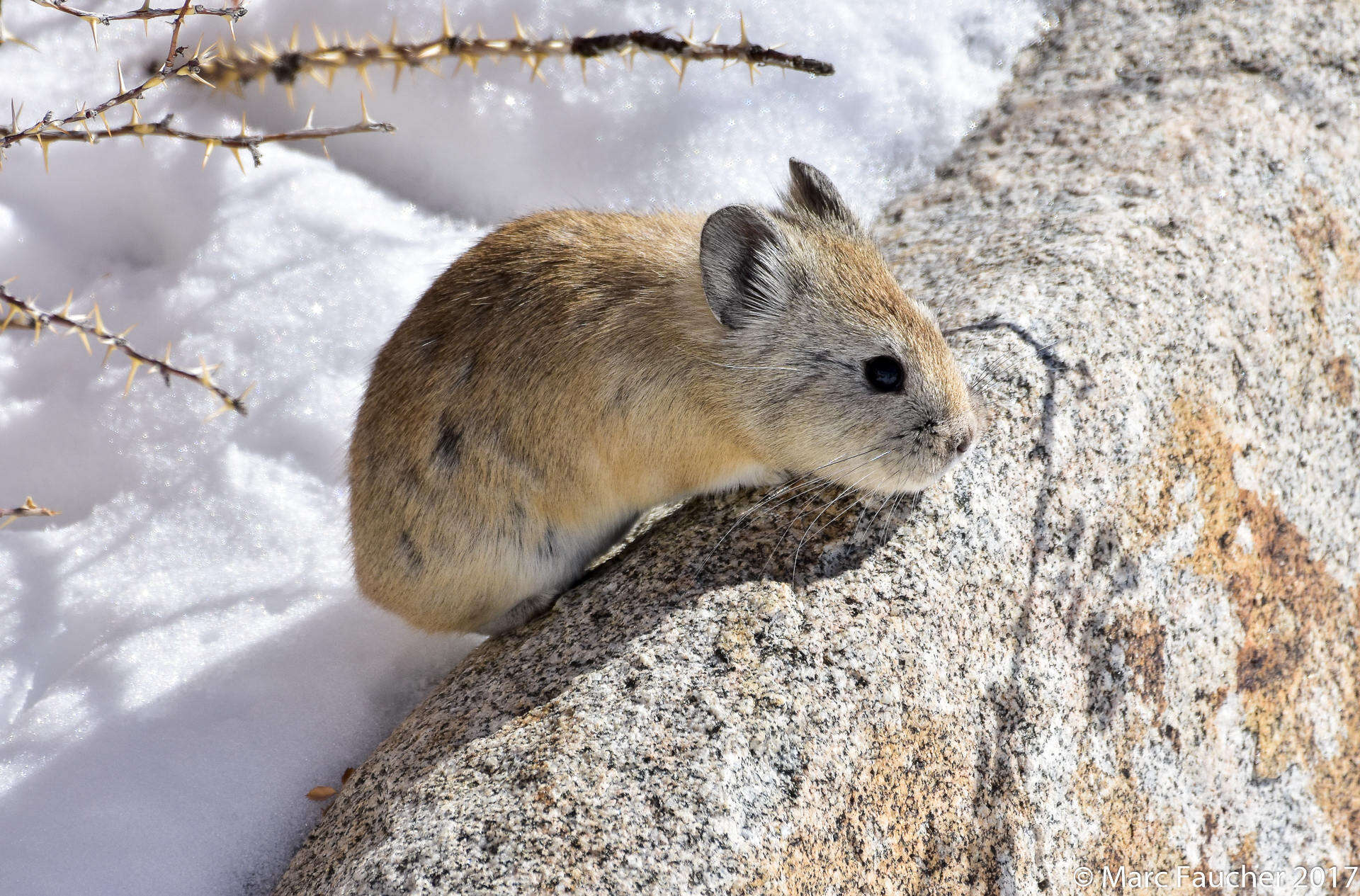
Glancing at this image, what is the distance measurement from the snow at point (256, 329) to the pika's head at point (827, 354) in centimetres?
218

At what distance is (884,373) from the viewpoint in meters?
4.45

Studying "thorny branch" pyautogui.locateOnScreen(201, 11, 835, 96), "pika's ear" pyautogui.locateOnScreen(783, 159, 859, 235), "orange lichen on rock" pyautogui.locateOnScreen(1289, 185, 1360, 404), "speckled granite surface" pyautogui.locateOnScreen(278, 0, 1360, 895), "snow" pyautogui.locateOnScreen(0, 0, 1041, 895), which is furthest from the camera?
"orange lichen on rock" pyautogui.locateOnScreen(1289, 185, 1360, 404)

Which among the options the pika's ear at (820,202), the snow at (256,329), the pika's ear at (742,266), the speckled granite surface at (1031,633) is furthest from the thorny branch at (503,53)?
the snow at (256,329)

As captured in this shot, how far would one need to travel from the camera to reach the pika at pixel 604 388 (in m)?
4.51

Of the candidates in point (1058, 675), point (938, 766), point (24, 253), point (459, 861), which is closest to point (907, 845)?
point (938, 766)

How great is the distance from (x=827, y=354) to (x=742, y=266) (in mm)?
529

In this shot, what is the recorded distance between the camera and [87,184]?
6.39m

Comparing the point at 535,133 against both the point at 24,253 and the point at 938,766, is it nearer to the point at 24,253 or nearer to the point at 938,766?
the point at 24,253

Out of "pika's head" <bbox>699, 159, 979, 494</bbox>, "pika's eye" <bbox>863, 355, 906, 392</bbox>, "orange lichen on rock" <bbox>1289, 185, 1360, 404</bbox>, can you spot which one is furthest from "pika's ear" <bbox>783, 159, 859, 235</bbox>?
"orange lichen on rock" <bbox>1289, 185, 1360, 404</bbox>

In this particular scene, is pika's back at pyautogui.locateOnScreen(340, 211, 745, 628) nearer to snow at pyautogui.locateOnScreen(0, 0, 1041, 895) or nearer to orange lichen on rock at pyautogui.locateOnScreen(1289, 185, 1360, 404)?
snow at pyautogui.locateOnScreen(0, 0, 1041, 895)

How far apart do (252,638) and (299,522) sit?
2.56 ft

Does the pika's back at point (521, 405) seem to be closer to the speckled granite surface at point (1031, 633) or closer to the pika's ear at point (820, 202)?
the speckled granite surface at point (1031, 633)

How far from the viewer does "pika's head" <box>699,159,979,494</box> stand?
4332 mm

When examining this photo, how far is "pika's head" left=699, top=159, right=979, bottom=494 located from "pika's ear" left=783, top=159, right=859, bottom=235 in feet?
0.53
